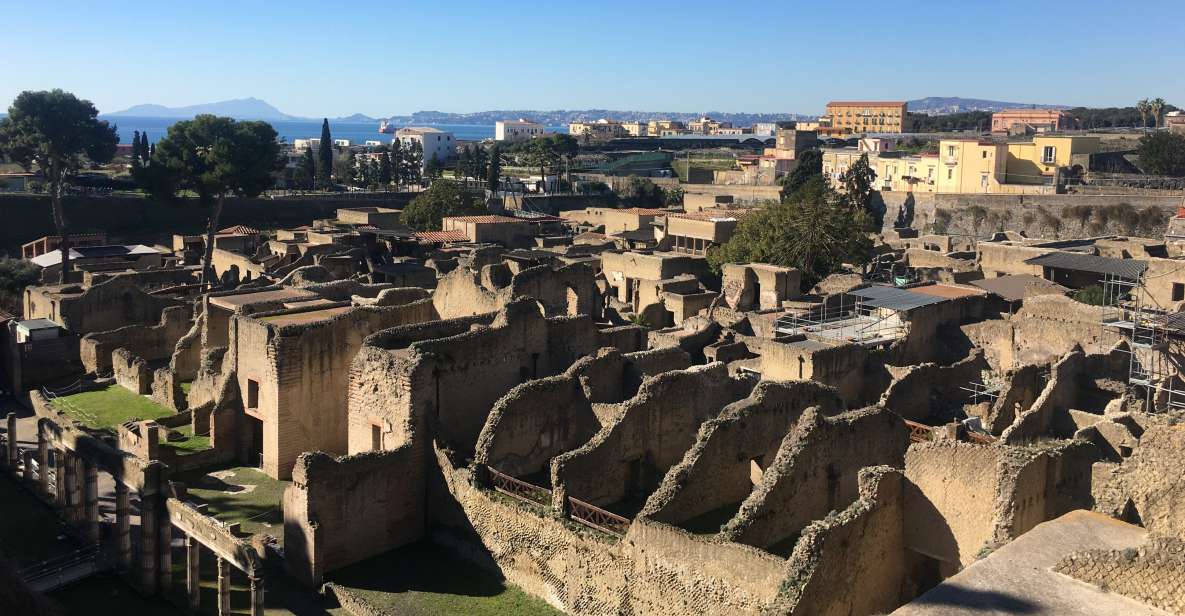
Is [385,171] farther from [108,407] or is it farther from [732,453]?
[732,453]

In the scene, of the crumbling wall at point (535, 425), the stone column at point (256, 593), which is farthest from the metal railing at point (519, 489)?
the stone column at point (256, 593)

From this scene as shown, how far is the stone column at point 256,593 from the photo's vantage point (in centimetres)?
1543

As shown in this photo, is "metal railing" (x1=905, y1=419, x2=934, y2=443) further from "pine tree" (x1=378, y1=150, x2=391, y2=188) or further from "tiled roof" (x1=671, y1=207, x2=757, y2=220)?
"pine tree" (x1=378, y1=150, x2=391, y2=188)

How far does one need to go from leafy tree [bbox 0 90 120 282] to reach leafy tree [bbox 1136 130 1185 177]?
64.8m

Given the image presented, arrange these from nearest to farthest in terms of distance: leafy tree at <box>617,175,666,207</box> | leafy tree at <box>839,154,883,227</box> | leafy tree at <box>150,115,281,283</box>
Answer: leafy tree at <box>150,115,281,283</box>, leafy tree at <box>839,154,883,227</box>, leafy tree at <box>617,175,666,207</box>

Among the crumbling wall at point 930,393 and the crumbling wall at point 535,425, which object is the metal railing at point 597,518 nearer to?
the crumbling wall at point 535,425

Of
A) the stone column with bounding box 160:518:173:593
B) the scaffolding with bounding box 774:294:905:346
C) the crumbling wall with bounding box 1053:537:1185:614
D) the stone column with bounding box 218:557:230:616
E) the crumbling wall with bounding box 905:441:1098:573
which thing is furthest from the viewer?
the scaffolding with bounding box 774:294:905:346

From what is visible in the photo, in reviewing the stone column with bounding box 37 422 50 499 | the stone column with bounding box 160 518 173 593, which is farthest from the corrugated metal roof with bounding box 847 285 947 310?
the stone column with bounding box 37 422 50 499

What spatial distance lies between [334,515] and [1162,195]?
5602 cm

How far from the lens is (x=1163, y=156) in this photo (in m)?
69.1

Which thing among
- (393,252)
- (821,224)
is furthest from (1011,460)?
(393,252)

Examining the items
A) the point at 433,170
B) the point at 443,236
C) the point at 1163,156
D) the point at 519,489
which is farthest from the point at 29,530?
the point at 433,170

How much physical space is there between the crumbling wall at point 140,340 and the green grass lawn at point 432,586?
57.2 ft

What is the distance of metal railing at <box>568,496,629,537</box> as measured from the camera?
15.8 meters
